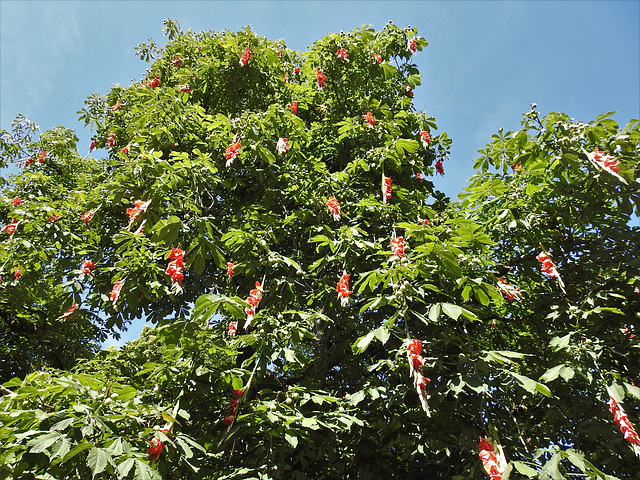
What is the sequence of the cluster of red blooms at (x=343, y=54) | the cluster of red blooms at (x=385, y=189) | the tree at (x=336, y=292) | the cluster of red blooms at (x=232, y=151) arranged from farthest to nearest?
the cluster of red blooms at (x=343, y=54), the cluster of red blooms at (x=385, y=189), the cluster of red blooms at (x=232, y=151), the tree at (x=336, y=292)

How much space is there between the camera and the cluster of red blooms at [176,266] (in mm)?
3367

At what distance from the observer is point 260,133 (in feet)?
14.6

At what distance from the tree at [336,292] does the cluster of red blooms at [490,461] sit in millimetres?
13

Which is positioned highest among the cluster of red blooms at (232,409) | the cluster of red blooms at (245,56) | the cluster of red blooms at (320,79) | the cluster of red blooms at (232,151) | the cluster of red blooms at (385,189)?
the cluster of red blooms at (245,56)

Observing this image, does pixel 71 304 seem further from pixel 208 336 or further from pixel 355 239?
pixel 355 239

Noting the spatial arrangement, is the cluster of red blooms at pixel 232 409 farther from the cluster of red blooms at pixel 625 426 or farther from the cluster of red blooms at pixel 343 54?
the cluster of red blooms at pixel 343 54

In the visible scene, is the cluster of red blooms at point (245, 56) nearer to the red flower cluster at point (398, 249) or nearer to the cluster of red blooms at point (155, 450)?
the red flower cluster at point (398, 249)

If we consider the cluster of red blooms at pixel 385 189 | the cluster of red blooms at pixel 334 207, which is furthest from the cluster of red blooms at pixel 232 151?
the cluster of red blooms at pixel 385 189

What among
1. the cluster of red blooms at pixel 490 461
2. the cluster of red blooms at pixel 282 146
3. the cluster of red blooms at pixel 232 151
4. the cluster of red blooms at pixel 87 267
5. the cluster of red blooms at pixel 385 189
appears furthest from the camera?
the cluster of red blooms at pixel 87 267

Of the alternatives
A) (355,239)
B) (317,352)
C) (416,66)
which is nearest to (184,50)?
(416,66)

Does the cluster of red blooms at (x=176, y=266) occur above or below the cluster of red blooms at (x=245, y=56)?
below

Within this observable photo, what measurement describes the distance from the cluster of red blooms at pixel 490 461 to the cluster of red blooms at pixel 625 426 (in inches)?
38.2

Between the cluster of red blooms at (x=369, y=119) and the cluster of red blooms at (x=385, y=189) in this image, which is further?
the cluster of red blooms at (x=369, y=119)

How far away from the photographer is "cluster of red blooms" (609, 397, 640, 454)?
8.88ft
